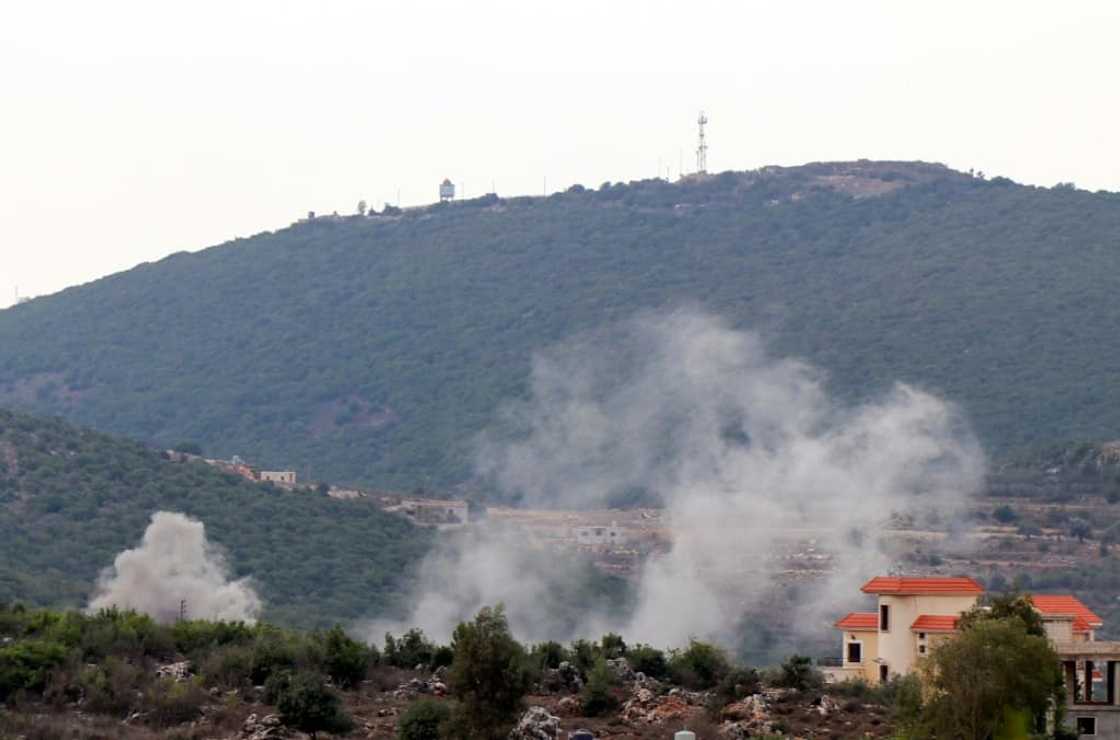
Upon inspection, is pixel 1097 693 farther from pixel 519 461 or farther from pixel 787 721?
pixel 519 461

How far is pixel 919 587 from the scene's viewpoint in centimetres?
6216

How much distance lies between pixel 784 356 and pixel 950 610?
97872mm

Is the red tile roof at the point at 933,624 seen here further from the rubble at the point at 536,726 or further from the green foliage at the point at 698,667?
the rubble at the point at 536,726

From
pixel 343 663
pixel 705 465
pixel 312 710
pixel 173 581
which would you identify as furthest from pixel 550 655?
pixel 705 465

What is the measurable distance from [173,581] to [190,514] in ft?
66.3

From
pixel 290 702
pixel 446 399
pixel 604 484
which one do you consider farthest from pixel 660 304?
pixel 290 702

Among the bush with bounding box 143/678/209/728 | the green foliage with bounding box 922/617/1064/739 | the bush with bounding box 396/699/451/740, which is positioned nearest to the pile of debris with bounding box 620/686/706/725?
the bush with bounding box 396/699/451/740

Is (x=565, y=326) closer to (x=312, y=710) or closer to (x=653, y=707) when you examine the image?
(x=653, y=707)

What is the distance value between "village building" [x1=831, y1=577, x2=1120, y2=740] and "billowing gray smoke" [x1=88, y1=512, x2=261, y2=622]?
26.4 metres

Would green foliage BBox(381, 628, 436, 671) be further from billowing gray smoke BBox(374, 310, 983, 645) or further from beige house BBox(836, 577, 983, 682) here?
billowing gray smoke BBox(374, 310, 983, 645)

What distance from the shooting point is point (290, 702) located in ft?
168

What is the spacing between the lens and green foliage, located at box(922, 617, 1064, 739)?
47625mm

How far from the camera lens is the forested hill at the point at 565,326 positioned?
152875mm

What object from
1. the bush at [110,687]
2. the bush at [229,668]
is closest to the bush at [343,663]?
the bush at [229,668]
